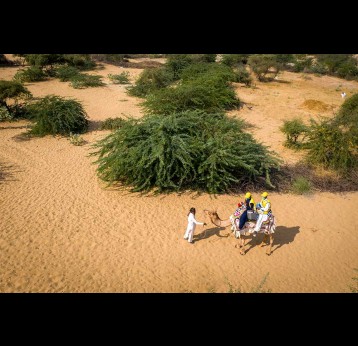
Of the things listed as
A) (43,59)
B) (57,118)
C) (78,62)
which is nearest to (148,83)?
(57,118)

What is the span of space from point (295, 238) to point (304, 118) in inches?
509

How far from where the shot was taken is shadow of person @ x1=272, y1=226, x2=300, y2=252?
27.0 feet

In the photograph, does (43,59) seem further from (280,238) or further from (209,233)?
(280,238)

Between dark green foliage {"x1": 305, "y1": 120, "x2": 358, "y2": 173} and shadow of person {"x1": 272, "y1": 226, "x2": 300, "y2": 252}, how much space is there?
471 cm

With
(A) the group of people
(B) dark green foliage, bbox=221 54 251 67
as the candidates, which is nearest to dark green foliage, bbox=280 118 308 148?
(A) the group of people

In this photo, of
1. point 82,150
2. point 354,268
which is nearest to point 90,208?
point 82,150

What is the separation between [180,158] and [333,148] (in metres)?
Answer: 6.85

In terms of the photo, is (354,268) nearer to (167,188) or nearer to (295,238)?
(295,238)

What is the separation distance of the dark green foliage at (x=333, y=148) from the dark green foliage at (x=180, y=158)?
2619 millimetres

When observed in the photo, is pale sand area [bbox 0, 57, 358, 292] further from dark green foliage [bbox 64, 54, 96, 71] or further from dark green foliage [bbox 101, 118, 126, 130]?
dark green foliage [bbox 64, 54, 96, 71]

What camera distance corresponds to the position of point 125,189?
34.2ft

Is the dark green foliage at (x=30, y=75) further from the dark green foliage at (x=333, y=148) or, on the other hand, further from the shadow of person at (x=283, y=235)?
the shadow of person at (x=283, y=235)

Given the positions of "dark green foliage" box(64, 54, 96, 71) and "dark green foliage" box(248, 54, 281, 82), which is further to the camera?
"dark green foliage" box(64, 54, 96, 71)
